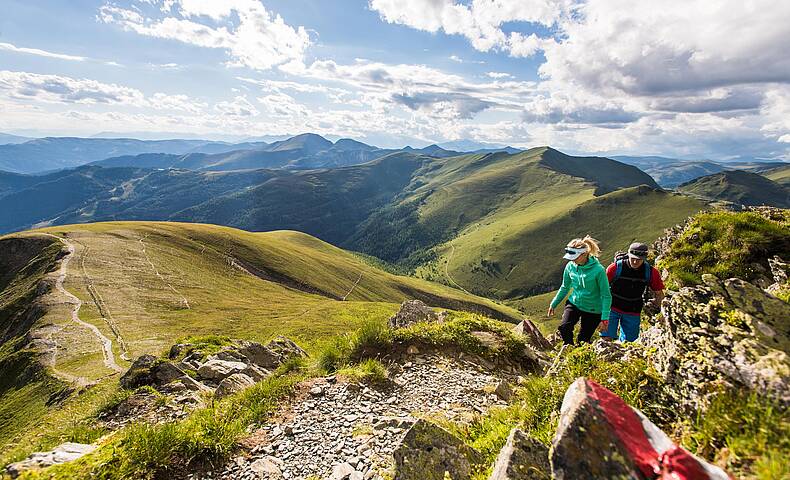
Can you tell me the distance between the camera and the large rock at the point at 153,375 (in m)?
16.3

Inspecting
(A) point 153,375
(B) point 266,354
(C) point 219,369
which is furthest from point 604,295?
(A) point 153,375

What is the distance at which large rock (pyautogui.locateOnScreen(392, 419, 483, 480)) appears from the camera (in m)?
5.96

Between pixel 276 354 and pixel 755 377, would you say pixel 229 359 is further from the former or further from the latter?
pixel 755 377

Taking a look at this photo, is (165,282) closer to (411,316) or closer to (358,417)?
(411,316)

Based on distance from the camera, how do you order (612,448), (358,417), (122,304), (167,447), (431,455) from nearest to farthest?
(612,448)
(431,455)
(167,447)
(358,417)
(122,304)

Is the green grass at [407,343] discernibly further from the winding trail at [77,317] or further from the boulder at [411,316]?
the winding trail at [77,317]

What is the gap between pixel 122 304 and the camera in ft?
198

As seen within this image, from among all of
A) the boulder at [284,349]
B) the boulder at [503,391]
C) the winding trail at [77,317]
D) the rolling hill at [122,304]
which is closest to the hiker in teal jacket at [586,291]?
the boulder at [503,391]

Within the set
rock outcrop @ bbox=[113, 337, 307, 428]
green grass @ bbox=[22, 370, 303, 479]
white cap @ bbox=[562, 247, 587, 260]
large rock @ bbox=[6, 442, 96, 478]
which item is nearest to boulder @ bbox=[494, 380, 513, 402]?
white cap @ bbox=[562, 247, 587, 260]

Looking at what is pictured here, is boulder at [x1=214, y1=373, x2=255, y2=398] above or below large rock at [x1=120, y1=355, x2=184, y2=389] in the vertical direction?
above

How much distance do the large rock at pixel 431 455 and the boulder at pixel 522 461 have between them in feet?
3.84

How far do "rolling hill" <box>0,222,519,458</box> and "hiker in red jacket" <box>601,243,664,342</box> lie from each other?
857cm

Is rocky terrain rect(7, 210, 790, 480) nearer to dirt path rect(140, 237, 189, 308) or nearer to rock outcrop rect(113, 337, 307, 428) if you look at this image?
rock outcrop rect(113, 337, 307, 428)

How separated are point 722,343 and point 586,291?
6.54 m
